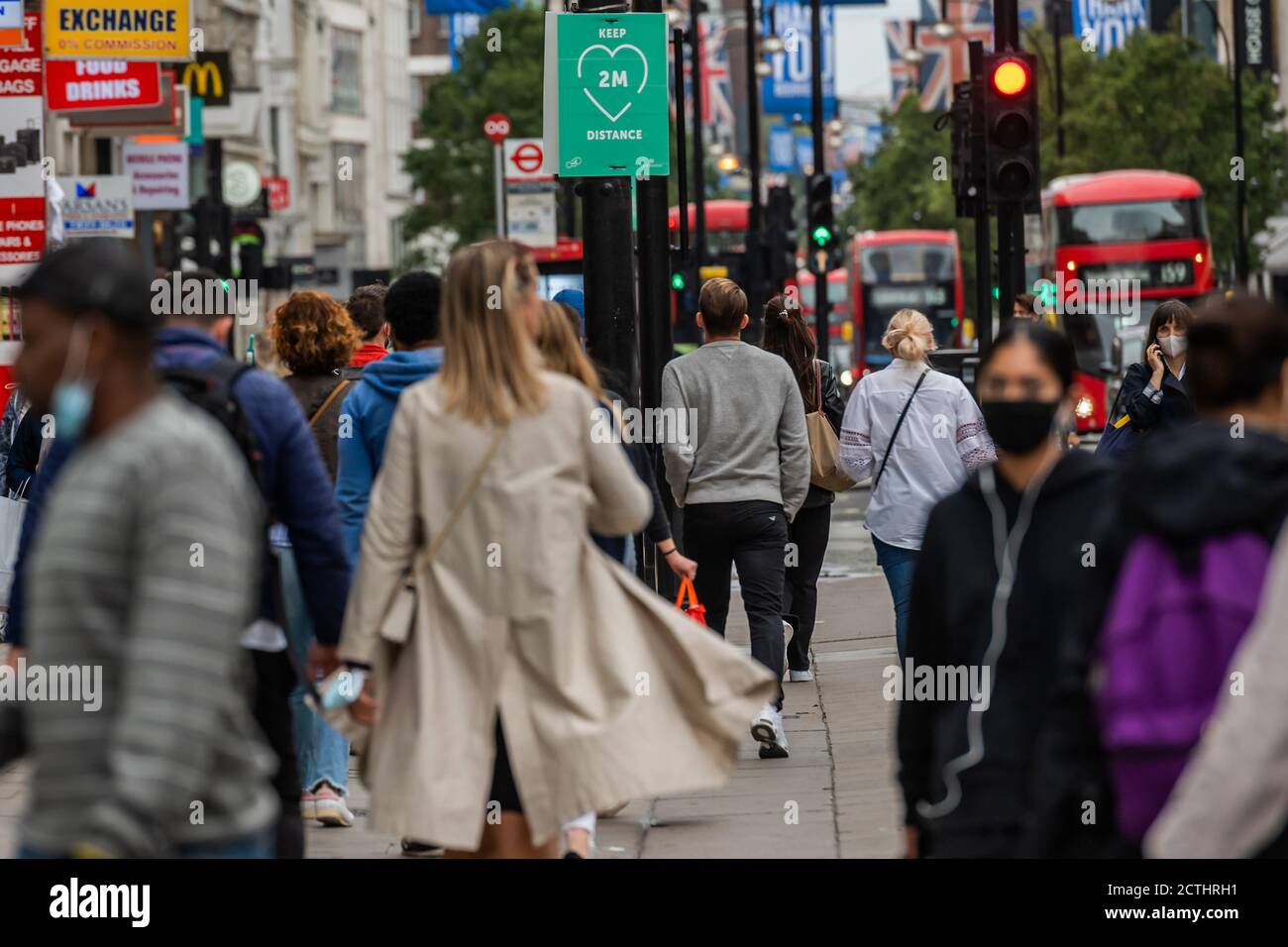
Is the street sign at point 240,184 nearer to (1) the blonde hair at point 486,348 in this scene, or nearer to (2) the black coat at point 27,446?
(2) the black coat at point 27,446

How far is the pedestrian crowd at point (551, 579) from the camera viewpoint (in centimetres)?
334

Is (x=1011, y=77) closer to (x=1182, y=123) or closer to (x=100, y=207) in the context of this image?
(x=100, y=207)

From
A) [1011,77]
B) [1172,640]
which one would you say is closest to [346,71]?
[1011,77]

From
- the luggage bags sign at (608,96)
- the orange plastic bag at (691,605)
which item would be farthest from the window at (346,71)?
the orange plastic bag at (691,605)

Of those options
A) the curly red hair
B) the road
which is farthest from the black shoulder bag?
the curly red hair

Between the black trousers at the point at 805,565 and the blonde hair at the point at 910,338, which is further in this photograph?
the black trousers at the point at 805,565

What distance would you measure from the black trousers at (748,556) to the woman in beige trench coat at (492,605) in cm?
352

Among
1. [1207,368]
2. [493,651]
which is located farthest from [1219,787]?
[493,651]

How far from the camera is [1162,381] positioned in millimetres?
10586

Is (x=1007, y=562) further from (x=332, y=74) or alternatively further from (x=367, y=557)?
(x=332, y=74)

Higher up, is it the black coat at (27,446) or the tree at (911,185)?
the tree at (911,185)

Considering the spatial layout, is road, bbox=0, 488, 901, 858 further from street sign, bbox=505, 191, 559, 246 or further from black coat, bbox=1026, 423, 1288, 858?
street sign, bbox=505, 191, 559, 246

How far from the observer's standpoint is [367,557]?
5375 millimetres

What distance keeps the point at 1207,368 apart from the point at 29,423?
7.86m
